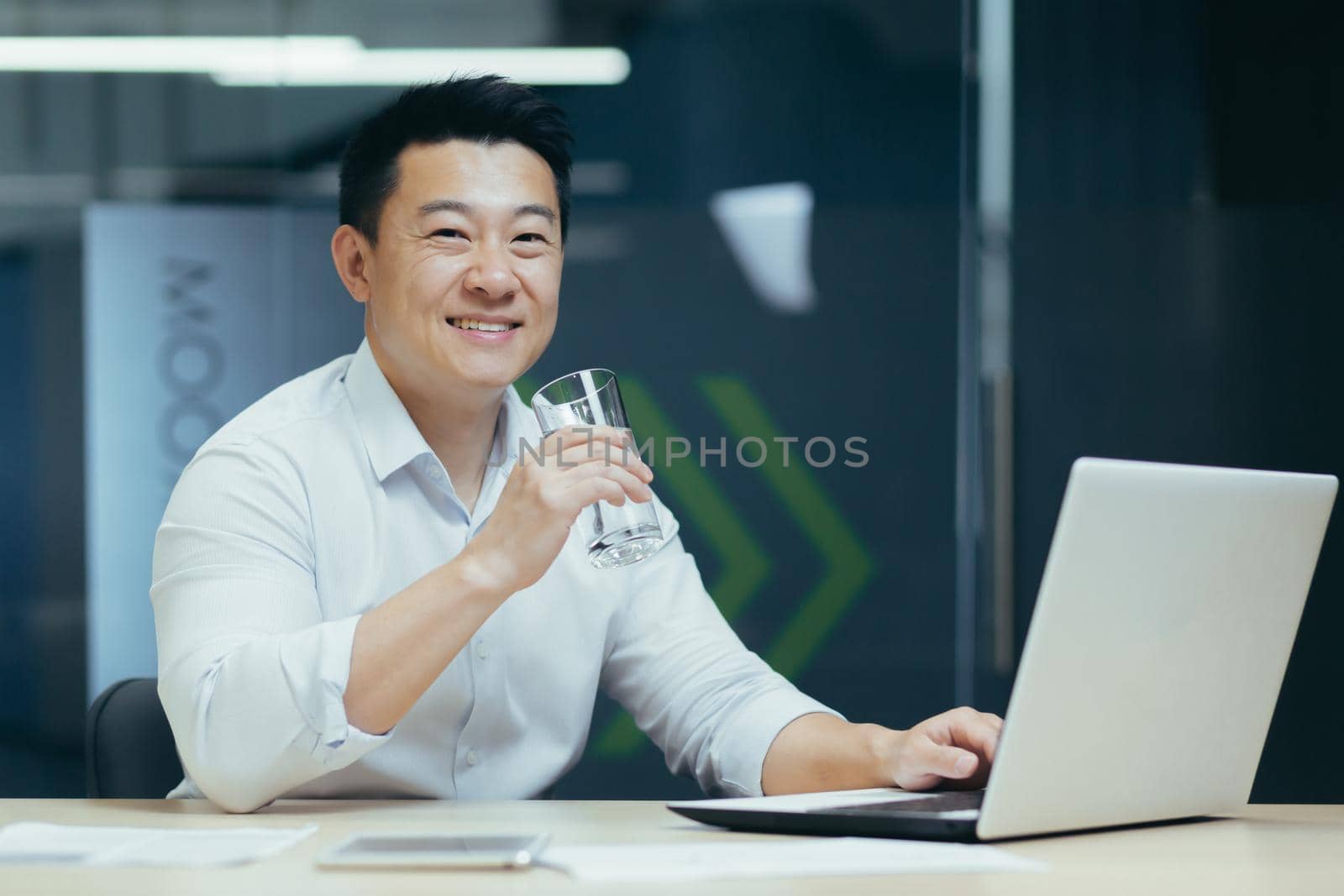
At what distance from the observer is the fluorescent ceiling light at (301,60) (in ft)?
11.2

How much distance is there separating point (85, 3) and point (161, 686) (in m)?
2.61

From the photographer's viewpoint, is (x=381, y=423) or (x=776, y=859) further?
(x=381, y=423)

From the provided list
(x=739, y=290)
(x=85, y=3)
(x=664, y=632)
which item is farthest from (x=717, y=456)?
(x=85, y=3)

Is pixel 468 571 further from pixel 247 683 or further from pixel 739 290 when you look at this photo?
pixel 739 290

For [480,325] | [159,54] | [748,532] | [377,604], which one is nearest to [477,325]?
[480,325]

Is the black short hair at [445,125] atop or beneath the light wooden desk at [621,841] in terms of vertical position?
atop

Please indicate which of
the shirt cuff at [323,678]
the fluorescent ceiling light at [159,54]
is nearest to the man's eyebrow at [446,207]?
the shirt cuff at [323,678]

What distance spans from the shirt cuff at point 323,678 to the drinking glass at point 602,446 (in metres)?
0.27

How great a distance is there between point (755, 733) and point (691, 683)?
0.18m

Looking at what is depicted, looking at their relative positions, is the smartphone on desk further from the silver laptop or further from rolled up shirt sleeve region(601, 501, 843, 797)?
rolled up shirt sleeve region(601, 501, 843, 797)

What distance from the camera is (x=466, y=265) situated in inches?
68.7

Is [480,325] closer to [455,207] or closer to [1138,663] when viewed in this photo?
[455,207]

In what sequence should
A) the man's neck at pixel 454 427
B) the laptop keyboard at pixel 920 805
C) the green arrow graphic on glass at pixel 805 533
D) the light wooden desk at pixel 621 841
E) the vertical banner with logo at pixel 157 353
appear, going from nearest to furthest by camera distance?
1. the light wooden desk at pixel 621 841
2. the laptop keyboard at pixel 920 805
3. the man's neck at pixel 454 427
4. the vertical banner with logo at pixel 157 353
5. the green arrow graphic on glass at pixel 805 533

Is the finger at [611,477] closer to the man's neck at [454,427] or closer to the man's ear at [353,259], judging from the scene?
the man's neck at [454,427]
